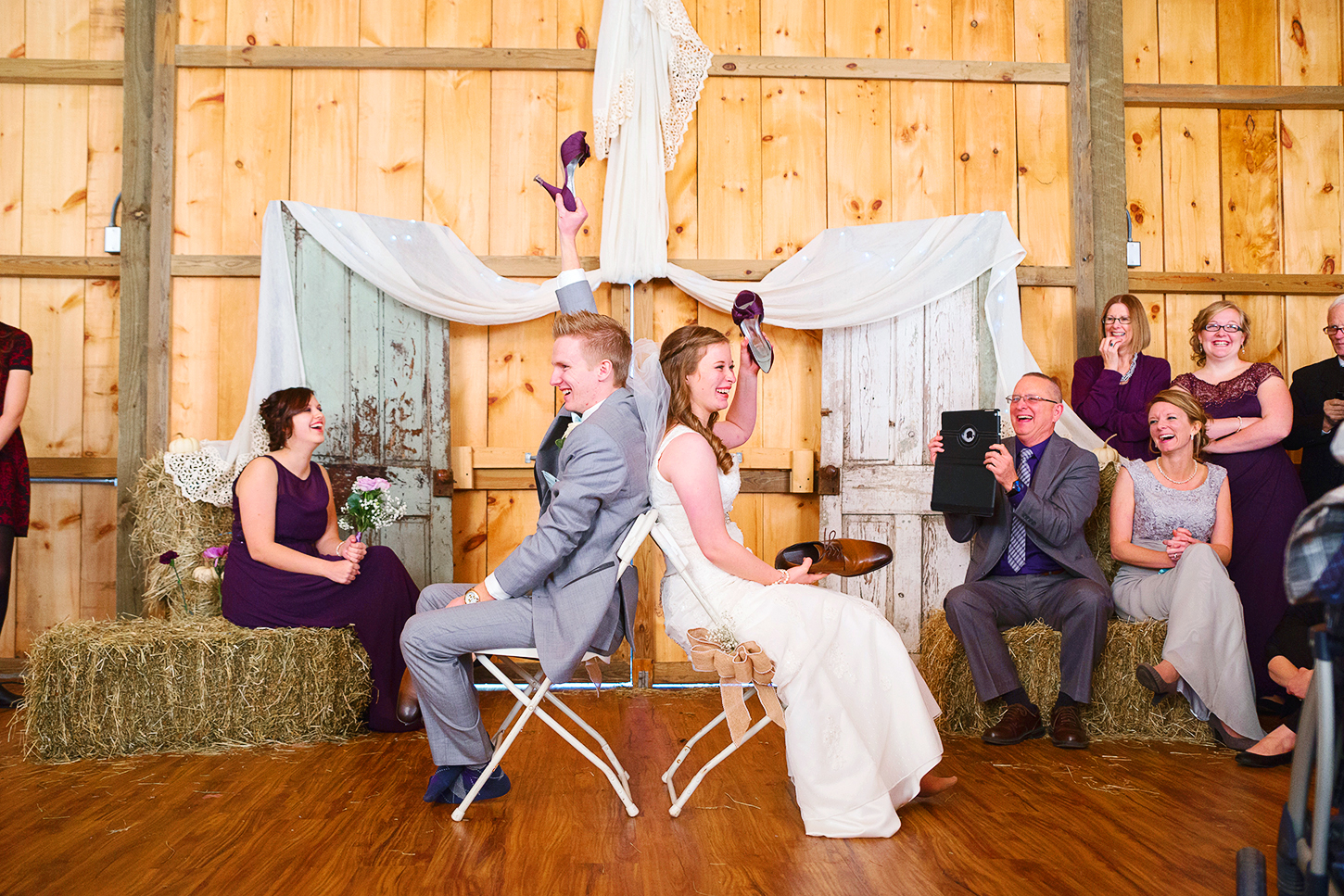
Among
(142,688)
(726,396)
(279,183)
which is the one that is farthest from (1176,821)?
(279,183)

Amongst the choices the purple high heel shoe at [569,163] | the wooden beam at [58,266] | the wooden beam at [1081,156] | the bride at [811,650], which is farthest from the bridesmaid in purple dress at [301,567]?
the wooden beam at [1081,156]

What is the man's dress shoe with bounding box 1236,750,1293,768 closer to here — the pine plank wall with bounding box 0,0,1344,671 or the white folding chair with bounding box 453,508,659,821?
the white folding chair with bounding box 453,508,659,821

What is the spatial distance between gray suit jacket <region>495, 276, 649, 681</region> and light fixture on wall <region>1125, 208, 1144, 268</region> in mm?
3312

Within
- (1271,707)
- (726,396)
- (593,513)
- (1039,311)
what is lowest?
(1271,707)

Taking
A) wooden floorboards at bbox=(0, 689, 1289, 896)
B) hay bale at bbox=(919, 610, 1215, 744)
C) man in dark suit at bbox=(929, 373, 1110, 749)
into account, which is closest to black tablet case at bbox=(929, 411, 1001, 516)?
man in dark suit at bbox=(929, 373, 1110, 749)

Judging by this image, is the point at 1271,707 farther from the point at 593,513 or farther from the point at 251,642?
→ the point at 251,642

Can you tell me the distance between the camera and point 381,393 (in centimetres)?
449

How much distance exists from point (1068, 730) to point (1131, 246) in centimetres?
267

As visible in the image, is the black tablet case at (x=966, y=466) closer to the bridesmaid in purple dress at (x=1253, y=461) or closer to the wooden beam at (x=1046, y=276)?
the bridesmaid in purple dress at (x=1253, y=461)

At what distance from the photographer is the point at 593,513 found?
8.28 feet

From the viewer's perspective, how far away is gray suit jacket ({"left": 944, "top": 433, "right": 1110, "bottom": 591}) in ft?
11.5

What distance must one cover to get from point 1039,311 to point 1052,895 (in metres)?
3.36

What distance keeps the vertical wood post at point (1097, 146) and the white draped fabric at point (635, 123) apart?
191cm

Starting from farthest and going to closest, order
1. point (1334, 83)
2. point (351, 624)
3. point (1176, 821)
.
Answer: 1. point (1334, 83)
2. point (351, 624)
3. point (1176, 821)
